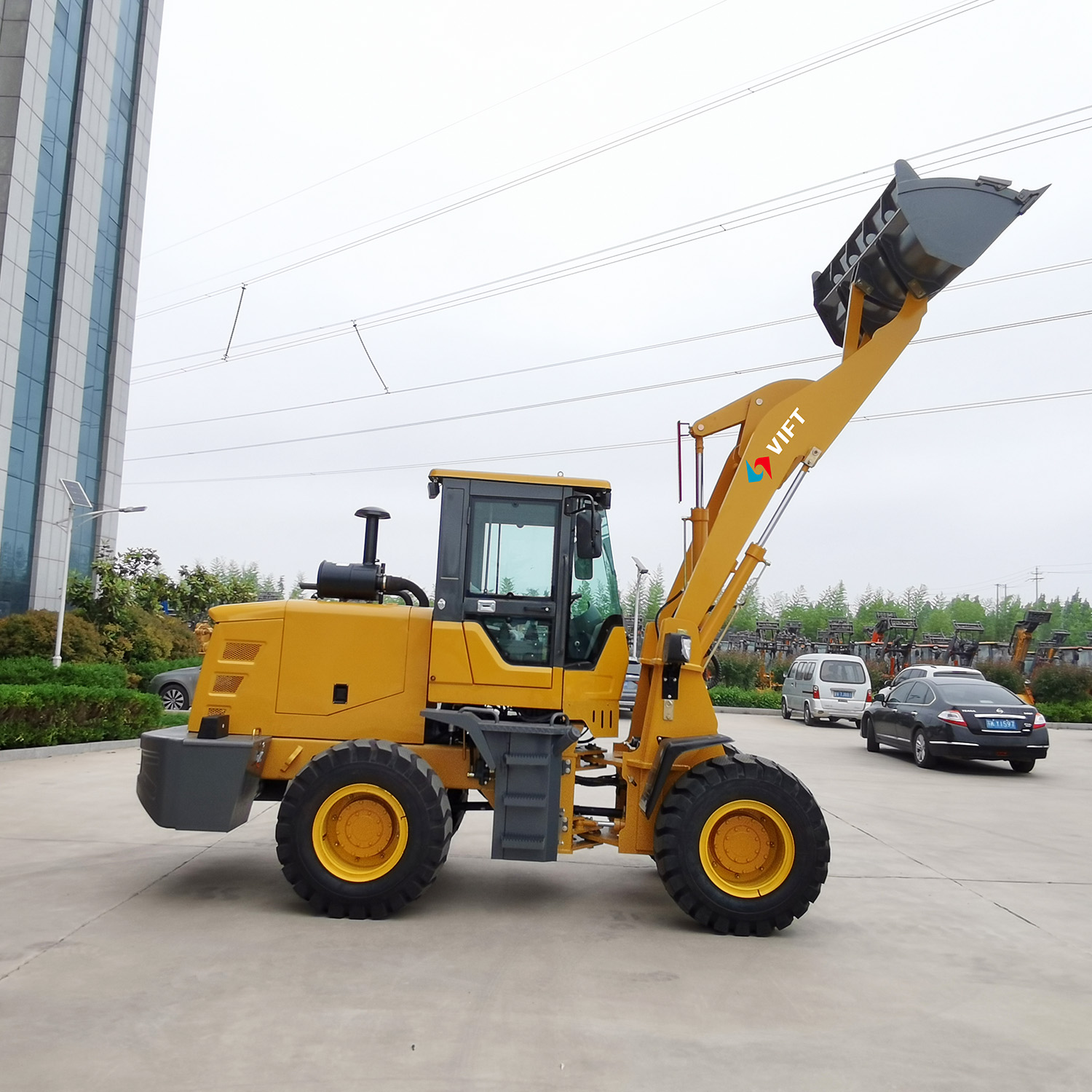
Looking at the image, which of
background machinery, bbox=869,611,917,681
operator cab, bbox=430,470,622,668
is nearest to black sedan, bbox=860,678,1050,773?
operator cab, bbox=430,470,622,668

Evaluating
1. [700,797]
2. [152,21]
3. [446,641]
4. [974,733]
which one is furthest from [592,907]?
[152,21]

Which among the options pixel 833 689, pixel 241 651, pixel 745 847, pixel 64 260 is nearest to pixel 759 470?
pixel 745 847

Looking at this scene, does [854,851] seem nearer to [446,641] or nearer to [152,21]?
[446,641]

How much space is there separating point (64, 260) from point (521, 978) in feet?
115

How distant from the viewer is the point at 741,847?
19.5 feet

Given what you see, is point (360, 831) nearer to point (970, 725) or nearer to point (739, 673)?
point (970, 725)

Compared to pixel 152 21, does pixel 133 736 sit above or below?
below

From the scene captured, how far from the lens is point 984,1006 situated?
15.4 ft

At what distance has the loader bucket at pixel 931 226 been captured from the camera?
20.3 ft

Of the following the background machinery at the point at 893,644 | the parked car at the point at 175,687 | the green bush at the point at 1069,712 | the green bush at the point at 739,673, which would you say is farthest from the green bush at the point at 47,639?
the background machinery at the point at 893,644

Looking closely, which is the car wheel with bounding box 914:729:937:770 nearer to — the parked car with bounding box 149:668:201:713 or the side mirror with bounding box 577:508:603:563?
the side mirror with bounding box 577:508:603:563

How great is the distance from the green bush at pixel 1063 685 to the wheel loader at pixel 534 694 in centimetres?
2760

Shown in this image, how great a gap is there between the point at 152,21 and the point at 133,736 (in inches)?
1479

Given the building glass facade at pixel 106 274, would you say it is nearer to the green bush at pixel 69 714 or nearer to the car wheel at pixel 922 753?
the green bush at pixel 69 714
